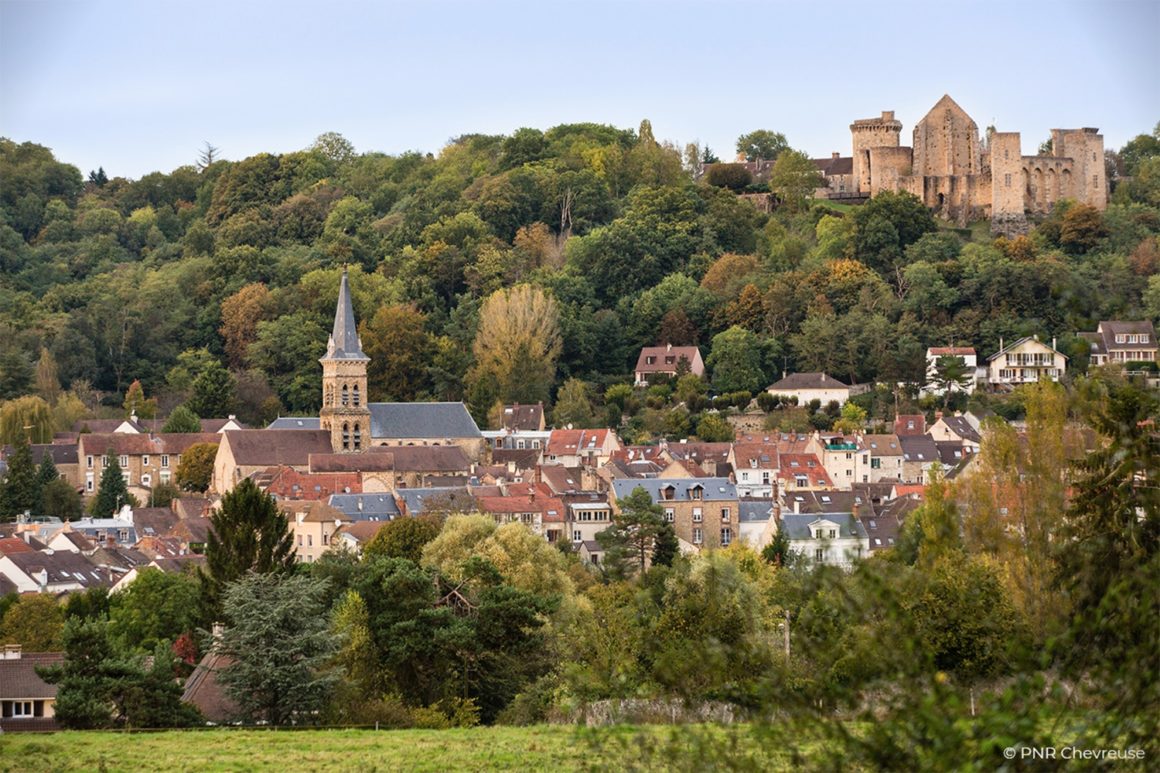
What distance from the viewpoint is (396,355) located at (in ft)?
242

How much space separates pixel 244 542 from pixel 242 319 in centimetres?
4849

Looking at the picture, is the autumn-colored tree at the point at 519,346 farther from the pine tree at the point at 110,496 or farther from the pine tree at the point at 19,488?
the pine tree at the point at 19,488

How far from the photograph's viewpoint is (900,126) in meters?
89.9

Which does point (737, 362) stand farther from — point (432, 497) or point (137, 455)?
point (137, 455)

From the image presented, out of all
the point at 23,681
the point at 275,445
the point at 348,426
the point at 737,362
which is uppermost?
the point at 737,362

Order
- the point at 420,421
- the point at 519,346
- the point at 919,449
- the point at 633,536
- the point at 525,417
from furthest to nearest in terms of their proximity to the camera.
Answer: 1. the point at 519,346
2. the point at 525,417
3. the point at 420,421
4. the point at 919,449
5. the point at 633,536

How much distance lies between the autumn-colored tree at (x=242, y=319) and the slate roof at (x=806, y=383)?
21666 mm

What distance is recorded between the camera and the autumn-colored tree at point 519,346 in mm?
74062

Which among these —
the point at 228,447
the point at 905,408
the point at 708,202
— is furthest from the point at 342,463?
the point at 708,202

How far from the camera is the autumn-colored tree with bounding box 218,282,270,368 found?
8100cm

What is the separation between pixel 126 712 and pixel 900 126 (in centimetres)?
6985

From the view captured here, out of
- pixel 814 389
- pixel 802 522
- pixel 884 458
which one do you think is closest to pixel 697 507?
pixel 802 522

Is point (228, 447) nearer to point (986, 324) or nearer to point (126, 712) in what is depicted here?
point (986, 324)

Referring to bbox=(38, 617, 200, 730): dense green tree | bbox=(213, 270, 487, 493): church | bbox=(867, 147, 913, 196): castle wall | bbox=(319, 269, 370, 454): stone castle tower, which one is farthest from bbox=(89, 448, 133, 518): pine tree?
bbox=(867, 147, 913, 196): castle wall
